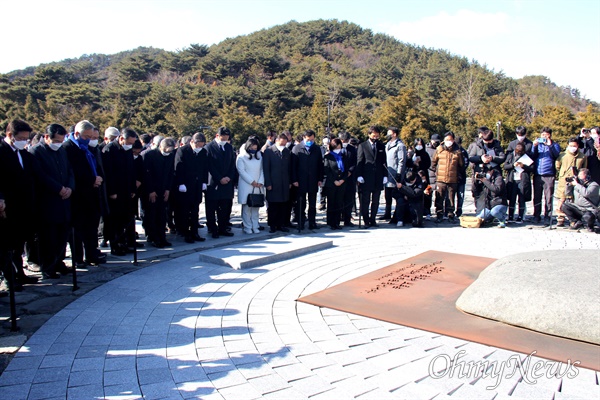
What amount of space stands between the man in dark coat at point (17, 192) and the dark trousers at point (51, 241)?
0.79 feet

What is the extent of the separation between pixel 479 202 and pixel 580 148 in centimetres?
271

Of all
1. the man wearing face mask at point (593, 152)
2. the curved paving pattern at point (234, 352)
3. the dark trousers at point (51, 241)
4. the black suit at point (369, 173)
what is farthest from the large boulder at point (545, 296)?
the man wearing face mask at point (593, 152)

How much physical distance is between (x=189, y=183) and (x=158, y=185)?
2.39 feet

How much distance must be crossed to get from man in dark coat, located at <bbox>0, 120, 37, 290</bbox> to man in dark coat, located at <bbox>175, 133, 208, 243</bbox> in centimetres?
295

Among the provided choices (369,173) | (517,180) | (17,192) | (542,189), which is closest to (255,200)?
(369,173)

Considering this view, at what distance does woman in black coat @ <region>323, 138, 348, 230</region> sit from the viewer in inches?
424

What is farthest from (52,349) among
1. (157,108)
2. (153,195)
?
(157,108)

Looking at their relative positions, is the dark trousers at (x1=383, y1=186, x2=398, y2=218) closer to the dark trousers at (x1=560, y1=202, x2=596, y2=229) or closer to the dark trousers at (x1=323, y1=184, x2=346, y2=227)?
the dark trousers at (x1=323, y1=184, x2=346, y2=227)

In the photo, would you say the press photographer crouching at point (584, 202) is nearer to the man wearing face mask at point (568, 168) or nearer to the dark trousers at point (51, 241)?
the man wearing face mask at point (568, 168)

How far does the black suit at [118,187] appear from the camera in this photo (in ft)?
25.9

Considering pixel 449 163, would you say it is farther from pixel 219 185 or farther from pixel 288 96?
pixel 288 96

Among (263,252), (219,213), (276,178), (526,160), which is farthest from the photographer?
(526,160)

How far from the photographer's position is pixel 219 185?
9586 mm

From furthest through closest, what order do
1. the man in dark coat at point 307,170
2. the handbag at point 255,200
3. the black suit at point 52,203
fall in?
the man in dark coat at point 307,170
the handbag at point 255,200
the black suit at point 52,203
